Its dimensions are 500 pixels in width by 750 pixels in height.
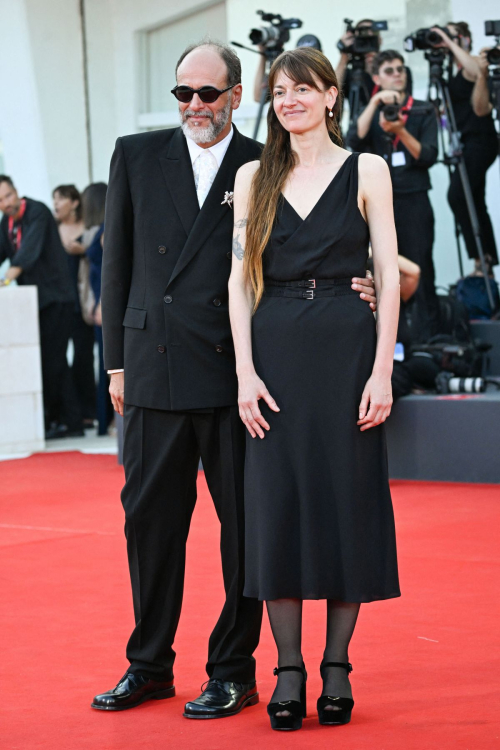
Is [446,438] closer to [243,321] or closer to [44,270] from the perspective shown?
[44,270]

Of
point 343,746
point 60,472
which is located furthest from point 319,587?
point 60,472

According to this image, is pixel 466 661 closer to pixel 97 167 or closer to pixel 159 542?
pixel 159 542

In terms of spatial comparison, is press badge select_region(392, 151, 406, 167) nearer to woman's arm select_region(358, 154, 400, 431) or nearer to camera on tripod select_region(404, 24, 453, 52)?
camera on tripod select_region(404, 24, 453, 52)

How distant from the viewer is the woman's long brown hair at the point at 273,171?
238 centimetres

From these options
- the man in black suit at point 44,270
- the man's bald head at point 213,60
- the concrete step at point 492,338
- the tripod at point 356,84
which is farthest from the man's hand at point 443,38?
the man's bald head at point 213,60

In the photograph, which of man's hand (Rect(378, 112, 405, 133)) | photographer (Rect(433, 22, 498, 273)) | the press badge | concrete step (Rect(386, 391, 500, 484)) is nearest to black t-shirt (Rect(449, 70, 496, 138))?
photographer (Rect(433, 22, 498, 273))

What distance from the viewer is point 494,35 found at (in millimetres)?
6398

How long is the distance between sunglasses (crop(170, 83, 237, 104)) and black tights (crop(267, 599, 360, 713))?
1052mm

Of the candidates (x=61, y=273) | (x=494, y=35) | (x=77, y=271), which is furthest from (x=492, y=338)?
(x=77, y=271)

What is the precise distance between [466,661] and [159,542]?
819 mm

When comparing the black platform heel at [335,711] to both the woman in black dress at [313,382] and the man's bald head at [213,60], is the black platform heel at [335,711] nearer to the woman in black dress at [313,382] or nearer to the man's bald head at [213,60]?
the woman in black dress at [313,382]

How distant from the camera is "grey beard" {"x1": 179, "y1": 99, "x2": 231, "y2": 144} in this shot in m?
2.48

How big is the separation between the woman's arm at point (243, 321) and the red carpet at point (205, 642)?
633 millimetres

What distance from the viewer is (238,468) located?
2.50 metres
